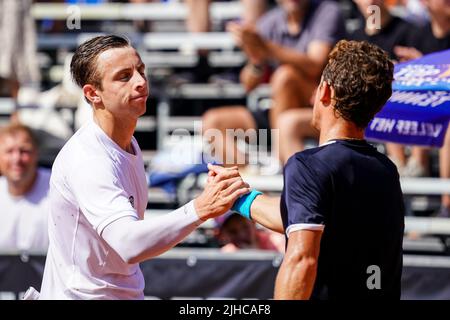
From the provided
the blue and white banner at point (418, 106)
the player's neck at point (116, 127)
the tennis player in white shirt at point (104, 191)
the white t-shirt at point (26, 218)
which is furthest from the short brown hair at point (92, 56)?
the white t-shirt at point (26, 218)

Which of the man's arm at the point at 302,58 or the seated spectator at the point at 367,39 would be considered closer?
the seated spectator at the point at 367,39

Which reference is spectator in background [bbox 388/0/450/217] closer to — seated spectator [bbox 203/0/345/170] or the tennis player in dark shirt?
seated spectator [bbox 203/0/345/170]

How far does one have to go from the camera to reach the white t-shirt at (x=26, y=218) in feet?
25.5

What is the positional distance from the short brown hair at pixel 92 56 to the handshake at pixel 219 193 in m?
0.66

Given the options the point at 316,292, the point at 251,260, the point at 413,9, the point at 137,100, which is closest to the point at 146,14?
the point at 413,9

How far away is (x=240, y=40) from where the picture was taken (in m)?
8.16

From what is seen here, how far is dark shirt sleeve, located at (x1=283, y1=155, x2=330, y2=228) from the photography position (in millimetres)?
3723

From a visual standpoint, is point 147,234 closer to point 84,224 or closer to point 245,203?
point 84,224

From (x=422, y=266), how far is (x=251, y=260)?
3.85ft

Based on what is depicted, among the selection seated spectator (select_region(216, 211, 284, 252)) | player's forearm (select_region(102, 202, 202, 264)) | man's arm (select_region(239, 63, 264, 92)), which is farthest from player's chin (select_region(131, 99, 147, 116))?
man's arm (select_region(239, 63, 264, 92))

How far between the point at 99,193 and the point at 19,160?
4.17 metres

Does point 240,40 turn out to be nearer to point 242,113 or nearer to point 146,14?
point 242,113

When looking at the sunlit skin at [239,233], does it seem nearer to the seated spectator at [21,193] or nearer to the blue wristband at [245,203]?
the seated spectator at [21,193]

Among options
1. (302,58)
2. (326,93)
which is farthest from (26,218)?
(326,93)
